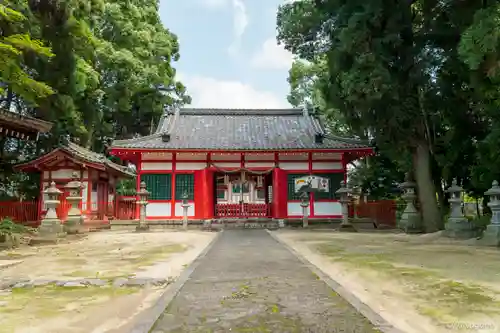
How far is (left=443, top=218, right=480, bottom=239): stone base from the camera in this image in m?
11.4

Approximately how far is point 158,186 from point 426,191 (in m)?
11.9

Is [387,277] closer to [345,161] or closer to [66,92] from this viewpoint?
[345,161]

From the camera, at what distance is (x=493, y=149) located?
10.3m

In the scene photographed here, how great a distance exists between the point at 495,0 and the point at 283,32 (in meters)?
9.57

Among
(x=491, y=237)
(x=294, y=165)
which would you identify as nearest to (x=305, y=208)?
(x=294, y=165)

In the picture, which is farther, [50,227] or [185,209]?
[185,209]

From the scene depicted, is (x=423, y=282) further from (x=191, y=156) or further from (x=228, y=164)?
(x=191, y=156)

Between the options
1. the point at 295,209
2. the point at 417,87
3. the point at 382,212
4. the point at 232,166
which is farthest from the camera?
the point at 232,166

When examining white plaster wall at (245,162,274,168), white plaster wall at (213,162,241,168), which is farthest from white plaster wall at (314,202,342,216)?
white plaster wall at (213,162,241,168)

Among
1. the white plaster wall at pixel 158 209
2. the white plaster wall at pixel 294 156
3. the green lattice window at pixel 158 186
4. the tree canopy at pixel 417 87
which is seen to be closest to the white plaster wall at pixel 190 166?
the green lattice window at pixel 158 186

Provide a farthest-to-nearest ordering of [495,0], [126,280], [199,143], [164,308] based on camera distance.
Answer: [199,143] → [495,0] → [126,280] → [164,308]

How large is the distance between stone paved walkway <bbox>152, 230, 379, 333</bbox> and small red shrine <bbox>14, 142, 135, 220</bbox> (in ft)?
45.0

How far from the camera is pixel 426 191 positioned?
44.8 ft

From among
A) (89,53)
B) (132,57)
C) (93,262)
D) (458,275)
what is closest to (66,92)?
(89,53)
